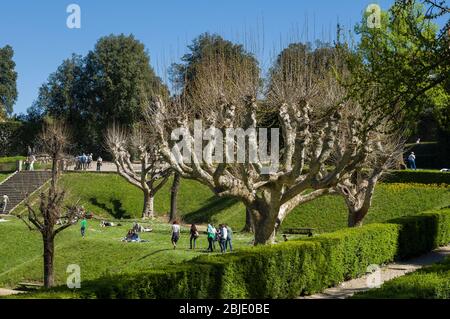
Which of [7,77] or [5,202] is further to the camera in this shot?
[7,77]

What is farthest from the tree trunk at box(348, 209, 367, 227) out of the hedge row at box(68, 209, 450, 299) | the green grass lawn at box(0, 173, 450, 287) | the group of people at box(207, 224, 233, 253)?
the group of people at box(207, 224, 233, 253)

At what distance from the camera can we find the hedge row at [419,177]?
1475 inches

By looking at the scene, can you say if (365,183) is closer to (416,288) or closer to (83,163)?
(416,288)

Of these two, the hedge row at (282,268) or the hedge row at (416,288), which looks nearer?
the hedge row at (416,288)

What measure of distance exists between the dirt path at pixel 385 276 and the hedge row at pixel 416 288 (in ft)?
12.9

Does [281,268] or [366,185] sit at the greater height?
[366,185]

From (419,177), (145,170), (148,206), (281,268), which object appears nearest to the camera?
(281,268)

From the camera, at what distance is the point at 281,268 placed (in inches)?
615

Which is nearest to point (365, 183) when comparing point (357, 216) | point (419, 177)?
point (357, 216)

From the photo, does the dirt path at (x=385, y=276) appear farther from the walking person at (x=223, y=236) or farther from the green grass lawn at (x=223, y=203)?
the green grass lawn at (x=223, y=203)

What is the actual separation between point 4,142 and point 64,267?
178ft

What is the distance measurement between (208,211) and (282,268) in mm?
25083

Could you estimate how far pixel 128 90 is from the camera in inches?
2566

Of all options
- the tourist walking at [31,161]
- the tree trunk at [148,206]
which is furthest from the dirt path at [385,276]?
the tourist walking at [31,161]
